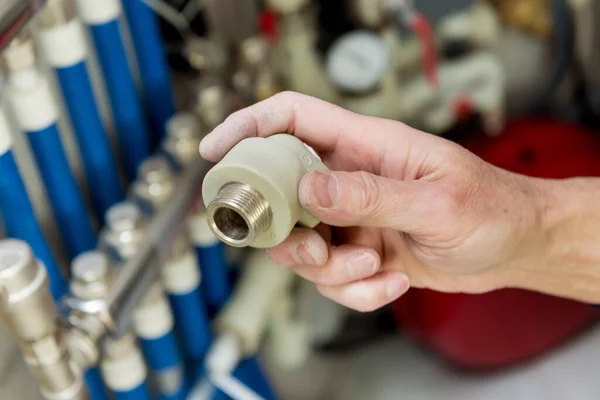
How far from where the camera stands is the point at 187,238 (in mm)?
724

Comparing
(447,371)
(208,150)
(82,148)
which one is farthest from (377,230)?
(447,371)

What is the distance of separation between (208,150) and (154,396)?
1.30 feet

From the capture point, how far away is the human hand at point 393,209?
20.8 inches

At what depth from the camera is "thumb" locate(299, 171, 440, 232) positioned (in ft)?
1.52

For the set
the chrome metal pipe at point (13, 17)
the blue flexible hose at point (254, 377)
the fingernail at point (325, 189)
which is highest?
the chrome metal pipe at point (13, 17)

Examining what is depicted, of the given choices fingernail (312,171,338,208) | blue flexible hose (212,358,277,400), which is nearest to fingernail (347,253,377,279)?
fingernail (312,171,338,208)

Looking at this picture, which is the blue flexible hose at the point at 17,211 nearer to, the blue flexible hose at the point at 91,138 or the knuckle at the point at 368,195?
the blue flexible hose at the point at 91,138

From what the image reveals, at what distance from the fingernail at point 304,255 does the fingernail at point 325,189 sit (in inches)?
3.7

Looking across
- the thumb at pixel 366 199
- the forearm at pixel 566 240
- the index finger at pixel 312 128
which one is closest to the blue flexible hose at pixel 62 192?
the index finger at pixel 312 128

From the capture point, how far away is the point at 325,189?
Answer: 462mm

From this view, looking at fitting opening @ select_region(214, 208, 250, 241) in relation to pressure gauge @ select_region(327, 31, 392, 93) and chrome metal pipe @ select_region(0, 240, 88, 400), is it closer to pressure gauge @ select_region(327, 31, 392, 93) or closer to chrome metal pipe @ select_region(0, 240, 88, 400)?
chrome metal pipe @ select_region(0, 240, 88, 400)

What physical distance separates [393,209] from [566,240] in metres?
0.27

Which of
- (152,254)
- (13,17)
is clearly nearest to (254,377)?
(152,254)

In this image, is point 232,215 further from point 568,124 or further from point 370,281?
point 568,124
